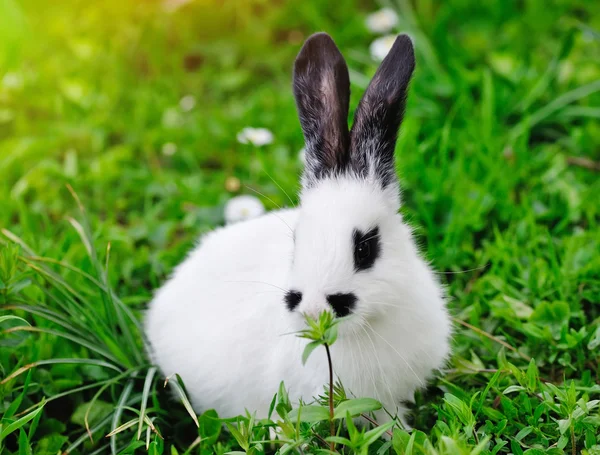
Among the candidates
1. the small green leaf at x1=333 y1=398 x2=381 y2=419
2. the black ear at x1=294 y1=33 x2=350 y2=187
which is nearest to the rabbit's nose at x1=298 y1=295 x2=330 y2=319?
the small green leaf at x1=333 y1=398 x2=381 y2=419

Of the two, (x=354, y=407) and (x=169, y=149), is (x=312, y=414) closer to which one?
(x=354, y=407)

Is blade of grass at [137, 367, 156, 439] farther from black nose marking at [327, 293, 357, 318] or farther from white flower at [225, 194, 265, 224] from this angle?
white flower at [225, 194, 265, 224]

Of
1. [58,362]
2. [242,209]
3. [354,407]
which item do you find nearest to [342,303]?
[354,407]

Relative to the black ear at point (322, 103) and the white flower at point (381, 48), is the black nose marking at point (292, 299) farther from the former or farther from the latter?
the white flower at point (381, 48)

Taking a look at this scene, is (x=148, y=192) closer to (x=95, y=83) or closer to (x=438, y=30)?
(x=95, y=83)

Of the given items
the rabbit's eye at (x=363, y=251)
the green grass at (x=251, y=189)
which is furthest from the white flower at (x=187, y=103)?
the rabbit's eye at (x=363, y=251)

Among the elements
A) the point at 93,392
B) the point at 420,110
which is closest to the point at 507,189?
the point at 420,110
